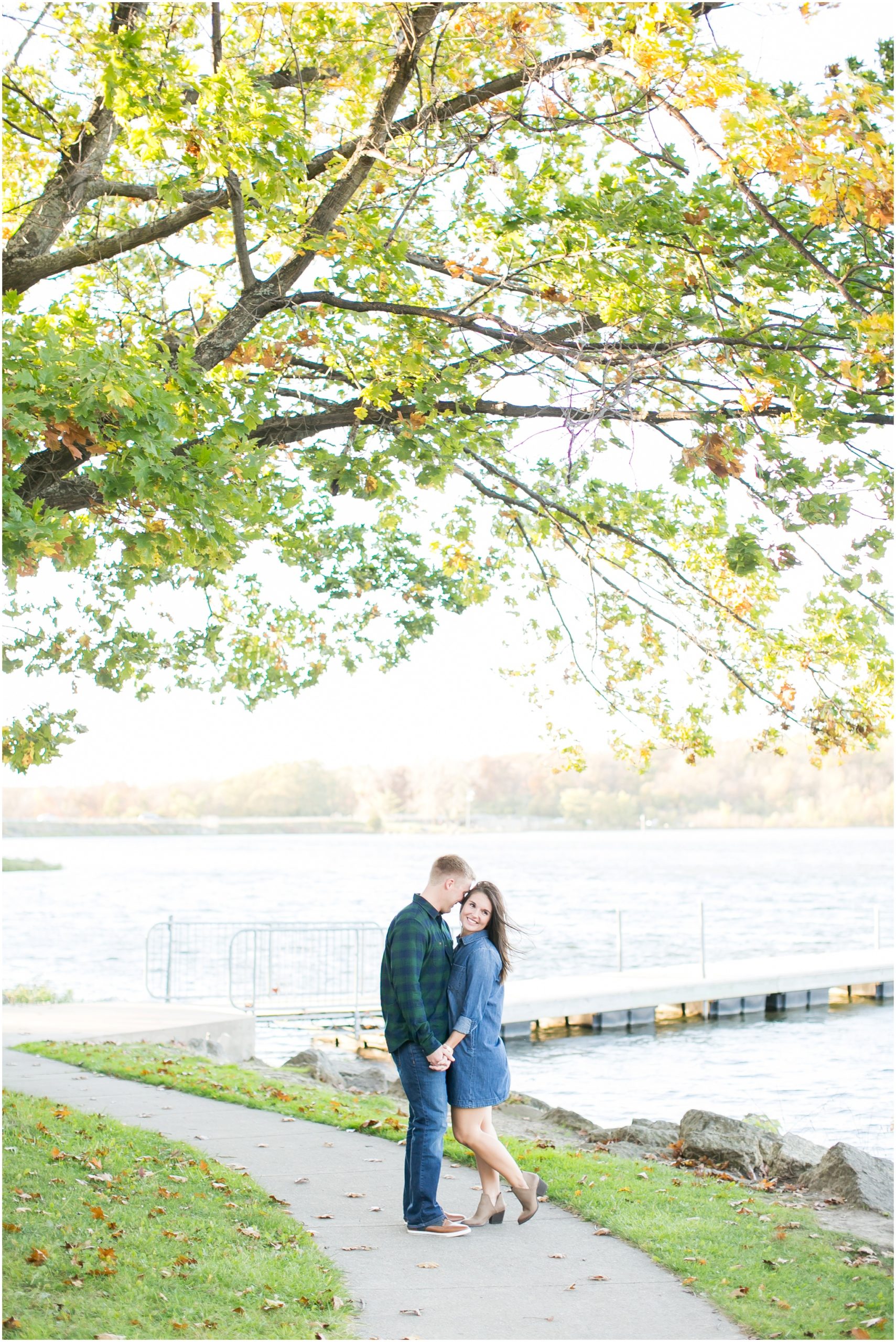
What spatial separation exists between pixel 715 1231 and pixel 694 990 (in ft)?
52.3

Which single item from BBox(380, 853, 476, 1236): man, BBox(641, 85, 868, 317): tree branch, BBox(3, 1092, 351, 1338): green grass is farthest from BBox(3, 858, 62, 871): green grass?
BBox(641, 85, 868, 317): tree branch

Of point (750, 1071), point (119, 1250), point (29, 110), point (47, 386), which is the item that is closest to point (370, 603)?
point (29, 110)

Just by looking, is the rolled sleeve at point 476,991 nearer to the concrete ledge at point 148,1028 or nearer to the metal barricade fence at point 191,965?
the concrete ledge at point 148,1028

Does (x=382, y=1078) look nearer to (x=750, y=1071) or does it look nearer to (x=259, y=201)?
(x=750, y=1071)

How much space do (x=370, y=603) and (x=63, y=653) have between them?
2967mm

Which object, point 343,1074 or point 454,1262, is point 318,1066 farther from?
point 454,1262

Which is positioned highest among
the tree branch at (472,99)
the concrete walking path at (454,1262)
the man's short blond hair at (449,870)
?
the tree branch at (472,99)

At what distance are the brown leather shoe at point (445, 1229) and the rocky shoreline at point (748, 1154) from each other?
203 centimetres

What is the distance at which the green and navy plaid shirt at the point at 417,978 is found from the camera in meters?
6.03

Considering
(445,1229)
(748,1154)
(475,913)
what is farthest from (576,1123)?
(475,913)

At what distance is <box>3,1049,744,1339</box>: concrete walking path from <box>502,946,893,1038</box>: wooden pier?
10.6 meters

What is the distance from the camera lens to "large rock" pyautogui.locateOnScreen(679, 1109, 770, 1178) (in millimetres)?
9289

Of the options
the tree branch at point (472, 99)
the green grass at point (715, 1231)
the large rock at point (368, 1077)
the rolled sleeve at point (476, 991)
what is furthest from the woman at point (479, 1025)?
the large rock at point (368, 1077)

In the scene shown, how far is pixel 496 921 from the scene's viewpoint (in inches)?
252
